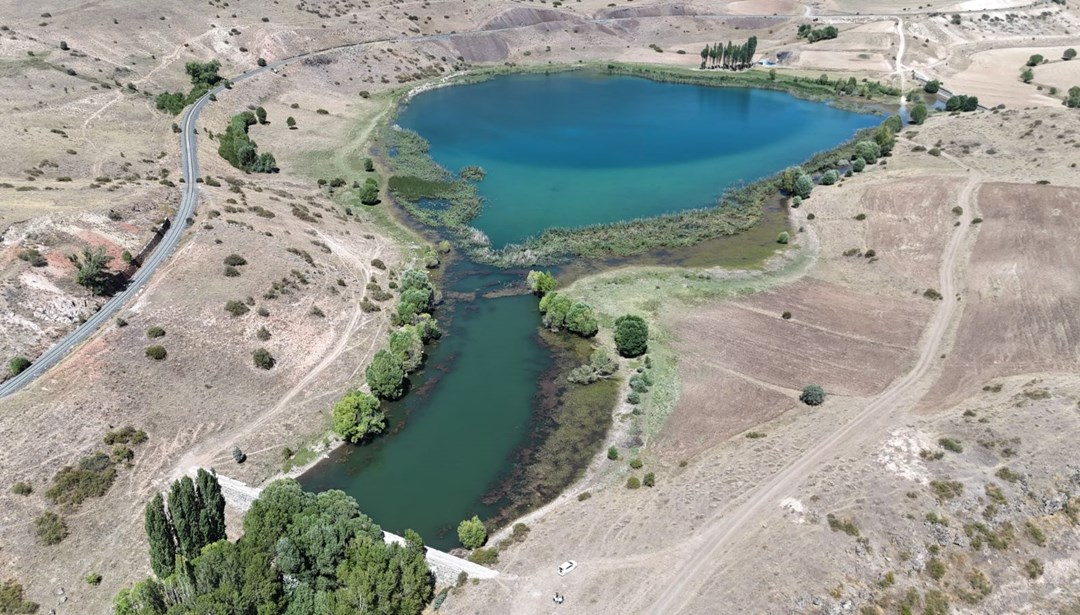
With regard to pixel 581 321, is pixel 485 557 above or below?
below

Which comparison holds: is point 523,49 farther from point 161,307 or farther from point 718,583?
point 718,583

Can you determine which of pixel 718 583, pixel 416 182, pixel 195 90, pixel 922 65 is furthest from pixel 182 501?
pixel 922 65

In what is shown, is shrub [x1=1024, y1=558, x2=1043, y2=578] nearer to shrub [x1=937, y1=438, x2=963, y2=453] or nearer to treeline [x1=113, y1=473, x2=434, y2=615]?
shrub [x1=937, y1=438, x2=963, y2=453]

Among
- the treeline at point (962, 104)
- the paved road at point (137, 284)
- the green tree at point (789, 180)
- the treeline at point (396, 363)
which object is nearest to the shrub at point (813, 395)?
the treeline at point (396, 363)

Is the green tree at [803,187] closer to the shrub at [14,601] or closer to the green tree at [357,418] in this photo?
the green tree at [357,418]

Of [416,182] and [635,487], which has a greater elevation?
[416,182]

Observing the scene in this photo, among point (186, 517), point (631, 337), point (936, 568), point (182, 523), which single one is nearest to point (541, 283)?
point (631, 337)

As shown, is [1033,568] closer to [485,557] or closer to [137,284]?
[485,557]
